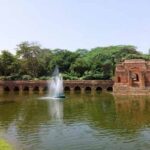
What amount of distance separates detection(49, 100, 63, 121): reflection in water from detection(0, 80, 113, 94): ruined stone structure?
67.3 feet

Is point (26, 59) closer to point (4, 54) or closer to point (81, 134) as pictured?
point (4, 54)

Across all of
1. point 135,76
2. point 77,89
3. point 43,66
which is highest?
point 43,66

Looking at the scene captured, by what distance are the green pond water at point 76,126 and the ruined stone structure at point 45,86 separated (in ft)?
76.6

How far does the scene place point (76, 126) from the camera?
112ft

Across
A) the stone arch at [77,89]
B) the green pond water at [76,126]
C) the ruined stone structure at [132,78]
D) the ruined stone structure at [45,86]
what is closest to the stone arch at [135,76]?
the ruined stone structure at [132,78]

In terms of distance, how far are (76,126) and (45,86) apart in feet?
140

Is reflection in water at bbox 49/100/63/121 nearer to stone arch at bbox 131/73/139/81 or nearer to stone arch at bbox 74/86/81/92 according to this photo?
stone arch at bbox 131/73/139/81

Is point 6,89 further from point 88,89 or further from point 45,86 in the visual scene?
point 88,89

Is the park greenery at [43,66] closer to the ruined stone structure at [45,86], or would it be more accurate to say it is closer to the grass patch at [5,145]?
the ruined stone structure at [45,86]

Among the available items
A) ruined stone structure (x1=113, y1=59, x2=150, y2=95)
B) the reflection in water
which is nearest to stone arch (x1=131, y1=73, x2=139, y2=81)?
ruined stone structure (x1=113, y1=59, x2=150, y2=95)

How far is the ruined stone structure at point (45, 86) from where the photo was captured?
74625 millimetres

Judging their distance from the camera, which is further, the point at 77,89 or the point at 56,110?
the point at 77,89

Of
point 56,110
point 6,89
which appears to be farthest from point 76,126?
point 6,89

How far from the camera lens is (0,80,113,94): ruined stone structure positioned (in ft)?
245
